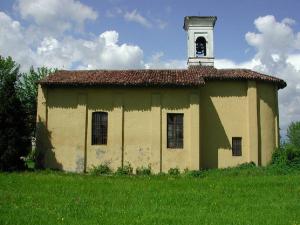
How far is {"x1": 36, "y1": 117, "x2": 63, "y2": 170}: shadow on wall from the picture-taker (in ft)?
80.1

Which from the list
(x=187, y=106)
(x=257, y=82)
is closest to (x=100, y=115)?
(x=187, y=106)

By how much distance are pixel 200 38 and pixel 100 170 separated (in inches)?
525

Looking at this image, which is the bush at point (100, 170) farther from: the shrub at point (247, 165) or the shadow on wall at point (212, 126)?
the shrub at point (247, 165)

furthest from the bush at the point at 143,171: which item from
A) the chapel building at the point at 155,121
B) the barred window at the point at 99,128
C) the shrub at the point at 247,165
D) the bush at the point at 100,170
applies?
the shrub at the point at 247,165

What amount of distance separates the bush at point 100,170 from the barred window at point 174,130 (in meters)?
3.78

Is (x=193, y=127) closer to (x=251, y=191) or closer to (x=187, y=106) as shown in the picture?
(x=187, y=106)

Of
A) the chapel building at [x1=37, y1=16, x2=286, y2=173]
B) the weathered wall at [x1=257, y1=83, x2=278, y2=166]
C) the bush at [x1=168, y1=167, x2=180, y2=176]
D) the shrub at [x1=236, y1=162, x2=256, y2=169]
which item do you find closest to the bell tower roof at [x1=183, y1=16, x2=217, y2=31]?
the chapel building at [x1=37, y1=16, x2=286, y2=173]

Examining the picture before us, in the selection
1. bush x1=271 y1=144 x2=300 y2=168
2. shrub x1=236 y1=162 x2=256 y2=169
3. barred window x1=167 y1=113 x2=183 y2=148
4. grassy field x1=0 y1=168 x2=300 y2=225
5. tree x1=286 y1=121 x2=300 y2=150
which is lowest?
grassy field x1=0 y1=168 x2=300 y2=225

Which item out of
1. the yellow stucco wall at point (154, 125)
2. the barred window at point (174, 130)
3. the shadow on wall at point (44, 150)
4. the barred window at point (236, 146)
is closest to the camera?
the yellow stucco wall at point (154, 125)

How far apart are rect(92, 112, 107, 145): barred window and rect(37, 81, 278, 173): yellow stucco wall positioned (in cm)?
28

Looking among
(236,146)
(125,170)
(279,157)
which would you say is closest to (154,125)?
(125,170)

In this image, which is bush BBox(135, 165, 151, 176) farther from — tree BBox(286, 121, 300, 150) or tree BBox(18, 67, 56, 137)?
tree BBox(286, 121, 300, 150)

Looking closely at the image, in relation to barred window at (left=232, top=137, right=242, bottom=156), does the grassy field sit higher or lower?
lower

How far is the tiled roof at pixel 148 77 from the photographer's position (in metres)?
24.0
